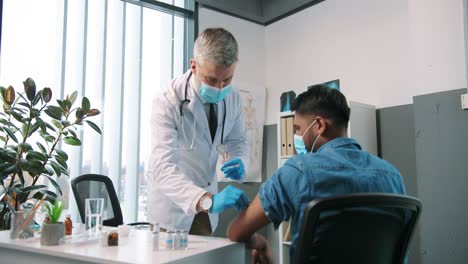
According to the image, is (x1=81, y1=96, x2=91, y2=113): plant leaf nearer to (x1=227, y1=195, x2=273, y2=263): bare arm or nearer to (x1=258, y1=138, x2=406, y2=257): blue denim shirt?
(x1=227, y1=195, x2=273, y2=263): bare arm

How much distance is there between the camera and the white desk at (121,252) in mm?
1078

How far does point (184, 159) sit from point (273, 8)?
99.8 inches

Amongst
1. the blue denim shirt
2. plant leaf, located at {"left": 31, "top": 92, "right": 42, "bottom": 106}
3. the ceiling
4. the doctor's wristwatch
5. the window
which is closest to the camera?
the blue denim shirt

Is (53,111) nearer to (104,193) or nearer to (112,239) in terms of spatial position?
(104,193)

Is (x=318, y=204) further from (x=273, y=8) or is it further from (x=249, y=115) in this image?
(x=273, y=8)

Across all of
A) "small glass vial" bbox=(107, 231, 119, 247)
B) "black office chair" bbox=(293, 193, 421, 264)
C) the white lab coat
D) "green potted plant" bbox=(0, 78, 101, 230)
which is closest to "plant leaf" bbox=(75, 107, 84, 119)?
"green potted plant" bbox=(0, 78, 101, 230)

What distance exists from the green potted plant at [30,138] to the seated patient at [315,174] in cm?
160

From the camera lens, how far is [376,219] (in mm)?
919

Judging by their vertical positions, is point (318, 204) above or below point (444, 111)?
below

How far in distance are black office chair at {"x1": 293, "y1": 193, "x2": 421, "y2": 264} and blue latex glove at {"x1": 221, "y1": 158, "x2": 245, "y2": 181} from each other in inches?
29.0

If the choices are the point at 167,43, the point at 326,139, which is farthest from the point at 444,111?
the point at 167,43

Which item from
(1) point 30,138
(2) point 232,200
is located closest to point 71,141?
(1) point 30,138

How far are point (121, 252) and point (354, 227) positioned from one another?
2.19 ft

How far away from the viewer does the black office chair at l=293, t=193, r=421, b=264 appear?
0.84 m
